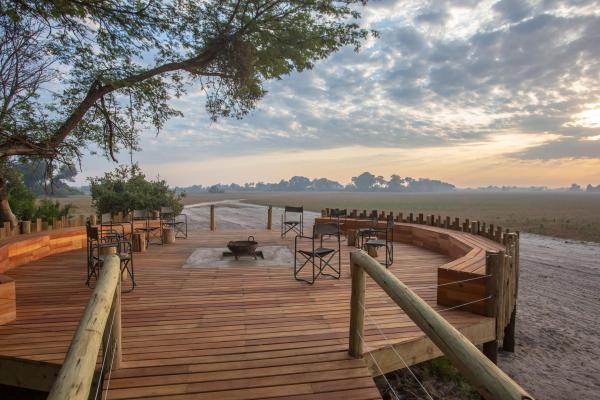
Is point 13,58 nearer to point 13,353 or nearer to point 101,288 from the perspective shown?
point 13,353

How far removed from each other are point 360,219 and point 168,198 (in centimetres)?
1207

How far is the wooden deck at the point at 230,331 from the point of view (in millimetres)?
2652

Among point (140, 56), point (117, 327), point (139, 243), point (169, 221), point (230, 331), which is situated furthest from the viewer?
point (169, 221)

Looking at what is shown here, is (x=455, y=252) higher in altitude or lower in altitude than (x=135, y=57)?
lower

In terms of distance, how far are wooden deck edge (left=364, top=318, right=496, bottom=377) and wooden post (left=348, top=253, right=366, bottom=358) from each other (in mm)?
147

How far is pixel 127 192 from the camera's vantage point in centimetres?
1761

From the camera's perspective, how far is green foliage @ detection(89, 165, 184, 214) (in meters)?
17.5

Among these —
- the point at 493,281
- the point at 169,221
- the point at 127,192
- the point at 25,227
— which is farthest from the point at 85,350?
the point at 127,192

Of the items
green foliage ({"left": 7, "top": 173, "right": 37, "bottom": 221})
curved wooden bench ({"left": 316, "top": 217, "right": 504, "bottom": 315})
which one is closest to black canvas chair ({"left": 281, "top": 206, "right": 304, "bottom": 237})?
curved wooden bench ({"left": 316, "top": 217, "right": 504, "bottom": 315})

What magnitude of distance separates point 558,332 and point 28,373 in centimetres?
925

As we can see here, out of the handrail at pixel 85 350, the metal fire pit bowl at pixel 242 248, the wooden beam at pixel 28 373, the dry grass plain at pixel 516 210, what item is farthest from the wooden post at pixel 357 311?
the dry grass plain at pixel 516 210

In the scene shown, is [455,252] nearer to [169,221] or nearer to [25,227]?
[169,221]

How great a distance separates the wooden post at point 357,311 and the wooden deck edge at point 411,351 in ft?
0.48

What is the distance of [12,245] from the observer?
6.61 m
